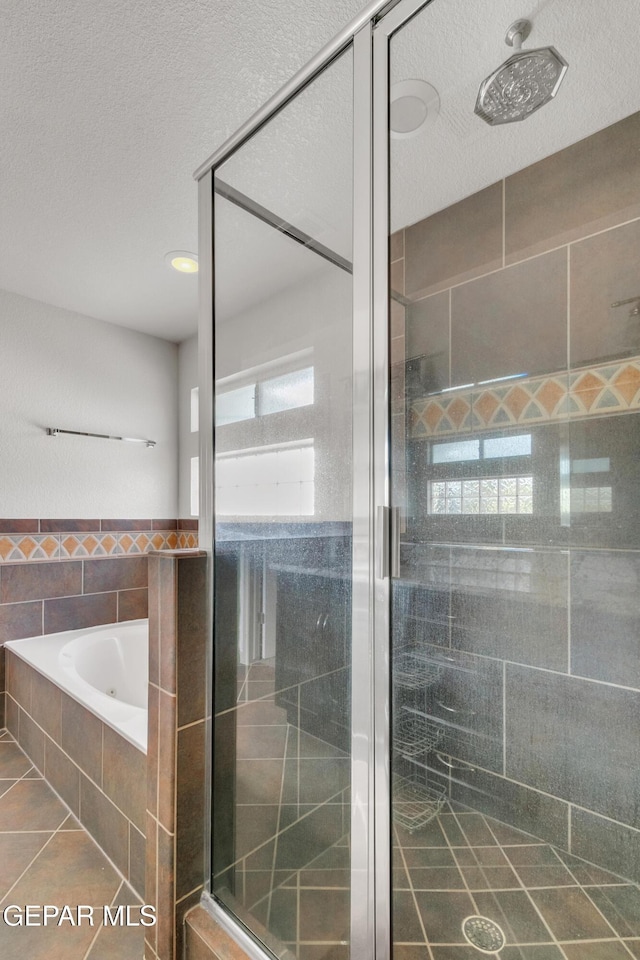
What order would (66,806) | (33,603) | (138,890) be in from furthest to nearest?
(33,603) < (66,806) < (138,890)

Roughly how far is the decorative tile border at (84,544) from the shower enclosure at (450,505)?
2019mm

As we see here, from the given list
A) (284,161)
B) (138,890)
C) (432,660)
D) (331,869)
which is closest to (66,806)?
(138,890)

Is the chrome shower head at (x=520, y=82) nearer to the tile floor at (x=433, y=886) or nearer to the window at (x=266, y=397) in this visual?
the window at (x=266, y=397)

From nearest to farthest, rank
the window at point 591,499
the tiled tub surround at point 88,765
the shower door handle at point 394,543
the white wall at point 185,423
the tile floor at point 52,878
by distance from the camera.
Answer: the window at point 591,499 → the shower door handle at point 394,543 → the tile floor at point 52,878 → the tiled tub surround at point 88,765 → the white wall at point 185,423

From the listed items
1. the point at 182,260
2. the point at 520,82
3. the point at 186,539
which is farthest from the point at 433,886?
the point at 186,539

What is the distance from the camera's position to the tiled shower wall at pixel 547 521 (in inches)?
30.8

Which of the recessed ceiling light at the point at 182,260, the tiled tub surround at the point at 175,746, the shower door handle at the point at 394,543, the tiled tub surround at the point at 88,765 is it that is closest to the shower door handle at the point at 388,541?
the shower door handle at the point at 394,543

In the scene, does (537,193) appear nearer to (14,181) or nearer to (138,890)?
(14,181)

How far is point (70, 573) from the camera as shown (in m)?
2.78

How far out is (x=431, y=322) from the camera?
917 mm

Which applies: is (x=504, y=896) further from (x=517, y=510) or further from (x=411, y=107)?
(x=411, y=107)

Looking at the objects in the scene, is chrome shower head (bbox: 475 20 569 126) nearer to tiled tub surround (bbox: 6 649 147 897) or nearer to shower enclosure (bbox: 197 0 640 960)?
shower enclosure (bbox: 197 0 640 960)

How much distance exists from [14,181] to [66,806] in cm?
237

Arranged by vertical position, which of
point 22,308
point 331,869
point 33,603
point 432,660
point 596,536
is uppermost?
point 22,308
